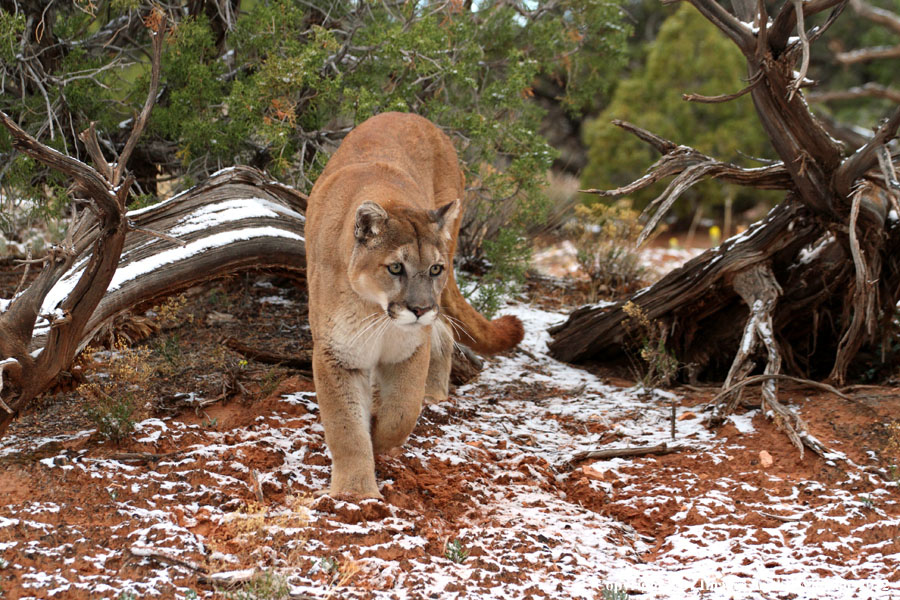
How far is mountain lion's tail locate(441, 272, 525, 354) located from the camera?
573 cm

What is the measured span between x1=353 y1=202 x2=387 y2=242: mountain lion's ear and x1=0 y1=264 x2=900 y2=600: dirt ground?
131cm

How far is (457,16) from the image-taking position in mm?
7773

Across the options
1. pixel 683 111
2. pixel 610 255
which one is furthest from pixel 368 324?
pixel 683 111

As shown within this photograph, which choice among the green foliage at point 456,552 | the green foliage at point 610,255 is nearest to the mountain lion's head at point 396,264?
the green foliage at point 456,552

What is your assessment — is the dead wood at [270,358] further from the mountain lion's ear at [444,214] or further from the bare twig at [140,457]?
the mountain lion's ear at [444,214]

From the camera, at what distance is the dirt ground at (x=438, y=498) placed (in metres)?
3.62

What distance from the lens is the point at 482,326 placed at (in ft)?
18.9

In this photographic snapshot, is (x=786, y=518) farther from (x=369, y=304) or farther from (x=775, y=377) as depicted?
(x=369, y=304)

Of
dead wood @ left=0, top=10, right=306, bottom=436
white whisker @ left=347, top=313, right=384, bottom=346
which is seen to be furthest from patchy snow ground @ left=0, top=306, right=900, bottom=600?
white whisker @ left=347, top=313, right=384, bottom=346

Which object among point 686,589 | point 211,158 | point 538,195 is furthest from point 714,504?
point 211,158

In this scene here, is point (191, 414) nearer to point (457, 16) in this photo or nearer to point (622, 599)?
point (622, 599)

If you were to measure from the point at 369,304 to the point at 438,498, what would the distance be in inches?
43.4

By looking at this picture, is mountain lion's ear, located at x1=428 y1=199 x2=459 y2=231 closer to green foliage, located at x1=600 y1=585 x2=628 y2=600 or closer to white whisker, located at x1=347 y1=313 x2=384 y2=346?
white whisker, located at x1=347 y1=313 x2=384 y2=346

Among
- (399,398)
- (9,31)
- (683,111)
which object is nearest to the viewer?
(399,398)
